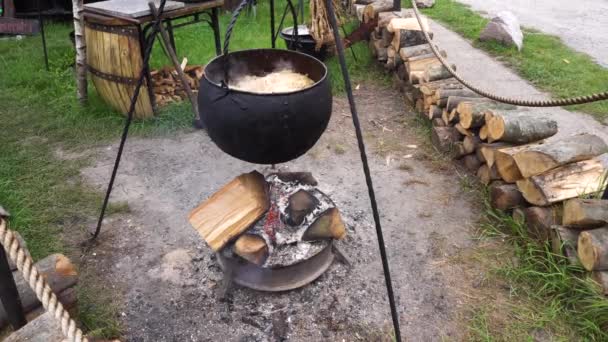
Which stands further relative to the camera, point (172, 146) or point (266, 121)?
point (172, 146)

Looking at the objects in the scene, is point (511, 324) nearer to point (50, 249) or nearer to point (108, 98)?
point (50, 249)

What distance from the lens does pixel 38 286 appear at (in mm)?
1308

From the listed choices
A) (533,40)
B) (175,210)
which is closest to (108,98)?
(175,210)

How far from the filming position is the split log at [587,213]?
2334 millimetres

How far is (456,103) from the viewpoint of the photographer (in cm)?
373

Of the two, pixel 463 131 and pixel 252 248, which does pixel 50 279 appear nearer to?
pixel 252 248

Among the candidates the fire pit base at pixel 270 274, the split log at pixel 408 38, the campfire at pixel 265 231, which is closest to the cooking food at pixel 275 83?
the campfire at pixel 265 231

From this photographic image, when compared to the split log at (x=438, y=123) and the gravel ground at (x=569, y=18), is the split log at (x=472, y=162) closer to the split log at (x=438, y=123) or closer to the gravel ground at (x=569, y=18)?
the split log at (x=438, y=123)

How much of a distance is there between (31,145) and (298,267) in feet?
9.59

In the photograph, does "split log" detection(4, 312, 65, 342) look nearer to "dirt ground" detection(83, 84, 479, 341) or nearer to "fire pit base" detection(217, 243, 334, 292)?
"dirt ground" detection(83, 84, 479, 341)

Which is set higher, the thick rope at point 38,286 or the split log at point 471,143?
the thick rope at point 38,286

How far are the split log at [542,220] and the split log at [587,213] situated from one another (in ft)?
0.54

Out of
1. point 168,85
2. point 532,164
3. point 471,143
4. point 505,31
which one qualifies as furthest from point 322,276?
point 505,31

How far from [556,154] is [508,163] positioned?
323 mm
